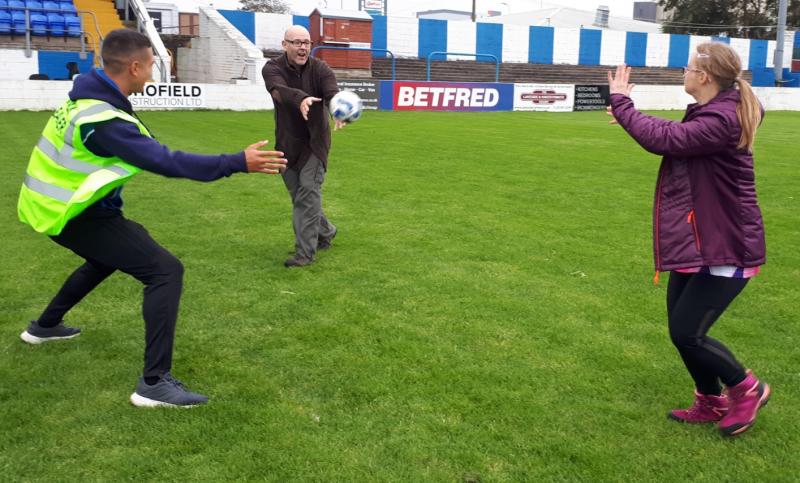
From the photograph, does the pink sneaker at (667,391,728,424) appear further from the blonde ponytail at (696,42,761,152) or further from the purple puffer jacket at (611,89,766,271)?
the blonde ponytail at (696,42,761,152)

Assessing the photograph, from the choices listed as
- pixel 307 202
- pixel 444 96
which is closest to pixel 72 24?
pixel 444 96

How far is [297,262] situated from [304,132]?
3.68 ft

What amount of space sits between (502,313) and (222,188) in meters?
5.93

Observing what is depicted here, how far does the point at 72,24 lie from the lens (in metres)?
28.0

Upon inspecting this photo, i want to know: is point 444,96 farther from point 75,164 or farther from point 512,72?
point 75,164

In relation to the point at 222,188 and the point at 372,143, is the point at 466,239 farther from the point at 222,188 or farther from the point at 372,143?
the point at 372,143

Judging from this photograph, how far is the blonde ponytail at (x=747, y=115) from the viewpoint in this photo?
3314 millimetres

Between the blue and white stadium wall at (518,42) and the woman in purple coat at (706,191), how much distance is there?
33338 millimetres

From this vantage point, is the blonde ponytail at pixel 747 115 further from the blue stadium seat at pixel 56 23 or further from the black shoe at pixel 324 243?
the blue stadium seat at pixel 56 23

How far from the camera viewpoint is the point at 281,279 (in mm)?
6199

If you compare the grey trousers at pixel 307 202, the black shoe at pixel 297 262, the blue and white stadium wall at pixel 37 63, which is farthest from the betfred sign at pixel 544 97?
the black shoe at pixel 297 262

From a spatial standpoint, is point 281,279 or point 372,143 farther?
point 372,143

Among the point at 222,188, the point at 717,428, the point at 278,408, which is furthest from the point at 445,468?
the point at 222,188

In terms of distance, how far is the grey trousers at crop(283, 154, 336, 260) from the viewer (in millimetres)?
6574
